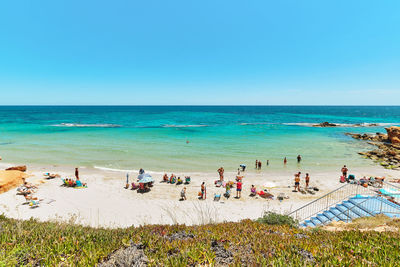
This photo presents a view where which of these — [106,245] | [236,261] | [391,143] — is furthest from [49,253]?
[391,143]

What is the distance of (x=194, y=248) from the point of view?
14.2 feet

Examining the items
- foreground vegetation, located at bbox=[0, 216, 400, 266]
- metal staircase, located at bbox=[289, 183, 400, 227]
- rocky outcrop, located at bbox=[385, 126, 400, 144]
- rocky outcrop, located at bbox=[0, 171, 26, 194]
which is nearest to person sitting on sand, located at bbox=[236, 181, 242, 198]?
metal staircase, located at bbox=[289, 183, 400, 227]

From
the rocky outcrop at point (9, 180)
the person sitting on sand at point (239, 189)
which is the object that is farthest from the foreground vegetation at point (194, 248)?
the rocky outcrop at point (9, 180)

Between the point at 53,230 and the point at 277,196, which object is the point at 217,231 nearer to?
the point at 53,230

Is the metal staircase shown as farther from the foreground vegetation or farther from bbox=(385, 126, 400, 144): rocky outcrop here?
bbox=(385, 126, 400, 144): rocky outcrop

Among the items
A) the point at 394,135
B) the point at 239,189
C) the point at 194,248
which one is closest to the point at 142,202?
the point at 239,189

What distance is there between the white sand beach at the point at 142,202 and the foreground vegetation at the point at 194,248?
201 inches

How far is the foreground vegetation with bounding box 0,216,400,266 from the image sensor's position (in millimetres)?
3889

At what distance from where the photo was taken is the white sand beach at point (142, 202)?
12.1 metres

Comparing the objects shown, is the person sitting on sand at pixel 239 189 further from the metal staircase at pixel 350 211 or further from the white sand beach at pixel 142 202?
the metal staircase at pixel 350 211

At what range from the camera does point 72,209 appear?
13156mm

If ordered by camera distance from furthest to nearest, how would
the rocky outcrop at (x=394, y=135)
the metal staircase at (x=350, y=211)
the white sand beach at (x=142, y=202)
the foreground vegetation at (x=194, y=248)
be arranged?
the rocky outcrop at (x=394, y=135) → the white sand beach at (x=142, y=202) → the metal staircase at (x=350, y=211) → the foreground vegetation at (x=194, y=248)

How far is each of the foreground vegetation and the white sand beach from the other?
510 cm

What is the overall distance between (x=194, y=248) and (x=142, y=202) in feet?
36.9
